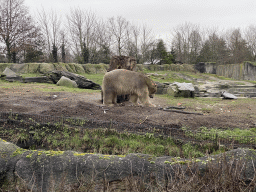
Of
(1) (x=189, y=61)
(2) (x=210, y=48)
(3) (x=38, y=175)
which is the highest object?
(2) (x=210, y=48)

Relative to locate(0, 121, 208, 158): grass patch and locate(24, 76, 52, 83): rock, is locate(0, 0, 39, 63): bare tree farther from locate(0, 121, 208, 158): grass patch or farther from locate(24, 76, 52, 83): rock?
locate(0, 121, 208, 158): grass patch

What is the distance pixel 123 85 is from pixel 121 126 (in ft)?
9.17

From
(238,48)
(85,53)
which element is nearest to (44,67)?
(85,53)

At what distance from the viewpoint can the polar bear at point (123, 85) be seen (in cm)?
759

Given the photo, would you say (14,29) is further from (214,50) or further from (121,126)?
(214,50)

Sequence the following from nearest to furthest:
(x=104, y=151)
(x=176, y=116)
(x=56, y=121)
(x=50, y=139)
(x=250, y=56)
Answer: (x=104, y=151), (x=50, y=139), (x=56, y=121), (x=176, y=116), (x=250, y=56)

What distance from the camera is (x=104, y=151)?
4.43 meters

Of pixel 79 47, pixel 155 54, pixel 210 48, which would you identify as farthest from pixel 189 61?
pixel 79 47

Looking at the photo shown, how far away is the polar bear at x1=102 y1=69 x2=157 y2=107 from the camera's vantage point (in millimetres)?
7594

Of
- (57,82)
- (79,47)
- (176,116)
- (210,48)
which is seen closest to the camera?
(176,116)

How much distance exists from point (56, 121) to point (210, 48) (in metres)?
44.7

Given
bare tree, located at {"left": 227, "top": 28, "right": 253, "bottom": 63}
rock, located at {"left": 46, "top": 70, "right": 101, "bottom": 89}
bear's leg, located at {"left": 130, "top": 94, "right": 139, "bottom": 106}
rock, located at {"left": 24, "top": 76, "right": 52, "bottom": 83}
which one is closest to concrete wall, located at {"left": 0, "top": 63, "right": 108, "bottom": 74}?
rock, located at {"left": 46, "top": 70, "right": 101, "bottom": 89}

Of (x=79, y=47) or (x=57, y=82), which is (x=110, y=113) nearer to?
(x=57, y=82)

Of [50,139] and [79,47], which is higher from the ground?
[79,47]
